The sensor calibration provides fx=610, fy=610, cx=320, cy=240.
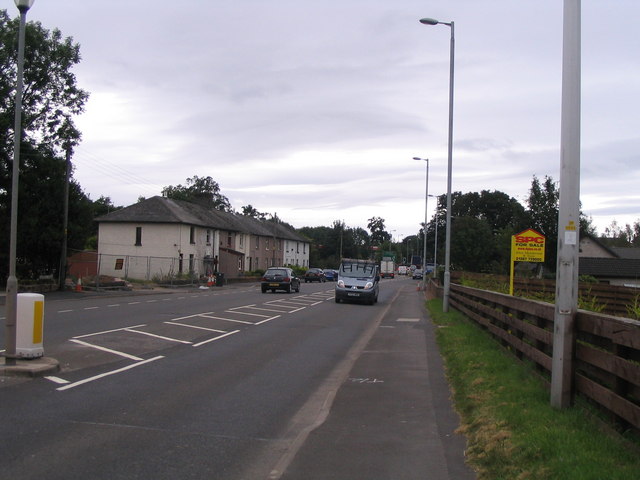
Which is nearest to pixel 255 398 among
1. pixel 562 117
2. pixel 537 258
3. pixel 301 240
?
pixel 562 117

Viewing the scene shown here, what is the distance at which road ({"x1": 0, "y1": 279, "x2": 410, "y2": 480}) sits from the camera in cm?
533

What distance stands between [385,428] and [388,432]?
177 millimetres

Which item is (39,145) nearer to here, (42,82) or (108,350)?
(42,82)

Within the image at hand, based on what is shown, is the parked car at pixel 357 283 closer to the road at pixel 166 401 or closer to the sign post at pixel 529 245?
the road at pixel 166 401

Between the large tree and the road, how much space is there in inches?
715

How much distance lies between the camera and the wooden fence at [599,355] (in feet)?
16.2

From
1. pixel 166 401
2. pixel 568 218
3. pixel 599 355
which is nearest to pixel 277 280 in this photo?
pixel 166 401

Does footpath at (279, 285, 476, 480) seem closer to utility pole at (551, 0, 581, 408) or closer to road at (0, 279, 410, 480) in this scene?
road at (0, 279, 410, 480)

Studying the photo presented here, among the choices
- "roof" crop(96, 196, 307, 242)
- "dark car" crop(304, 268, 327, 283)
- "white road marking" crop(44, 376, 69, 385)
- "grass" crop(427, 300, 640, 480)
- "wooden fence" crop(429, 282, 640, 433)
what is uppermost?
"roof" crop(96, 196, 307, 242)

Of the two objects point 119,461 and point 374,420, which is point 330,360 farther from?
point 119,461

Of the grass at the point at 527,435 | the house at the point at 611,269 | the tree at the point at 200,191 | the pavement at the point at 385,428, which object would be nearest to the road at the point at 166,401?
the pavement at the point at 385,428

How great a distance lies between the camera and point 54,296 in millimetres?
28047

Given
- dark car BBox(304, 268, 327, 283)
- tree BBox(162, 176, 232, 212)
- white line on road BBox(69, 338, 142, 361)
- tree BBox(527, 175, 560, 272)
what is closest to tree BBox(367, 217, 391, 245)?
tree BBox(162, 176, 232, 212)

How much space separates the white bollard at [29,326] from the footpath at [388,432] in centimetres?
483
